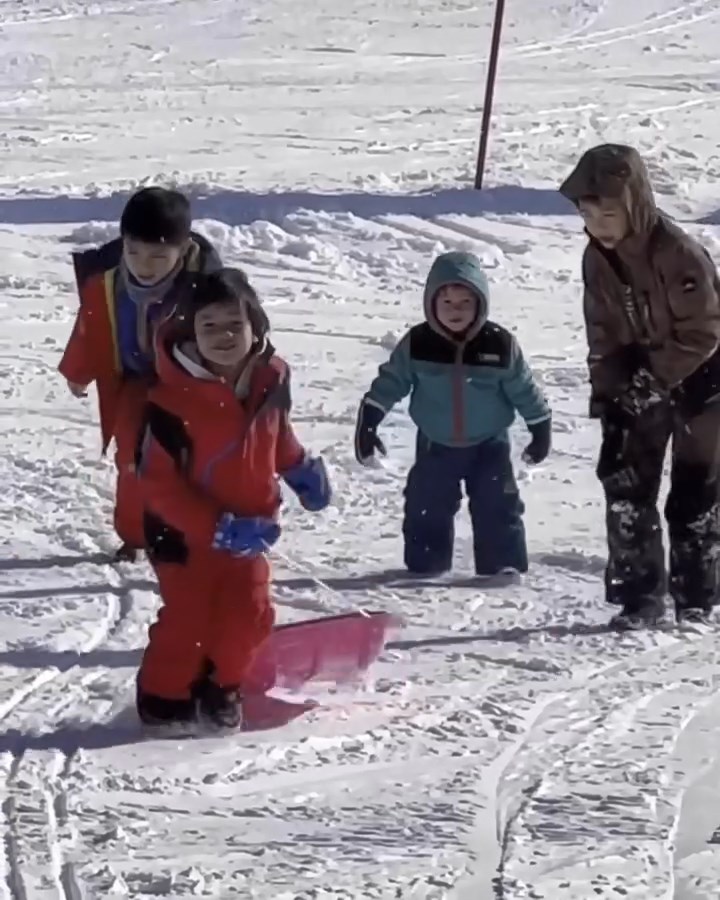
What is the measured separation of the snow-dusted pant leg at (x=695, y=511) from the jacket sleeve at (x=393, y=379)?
921 mm

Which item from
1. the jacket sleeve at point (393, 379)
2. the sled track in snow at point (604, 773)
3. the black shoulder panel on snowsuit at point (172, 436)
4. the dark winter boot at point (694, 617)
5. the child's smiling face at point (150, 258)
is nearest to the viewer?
the sled track in snow at point (604, 773)

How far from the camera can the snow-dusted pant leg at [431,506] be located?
615cm

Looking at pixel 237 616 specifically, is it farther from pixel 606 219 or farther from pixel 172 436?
pixel 606 219

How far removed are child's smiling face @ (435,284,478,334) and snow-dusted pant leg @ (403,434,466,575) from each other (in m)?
0.47

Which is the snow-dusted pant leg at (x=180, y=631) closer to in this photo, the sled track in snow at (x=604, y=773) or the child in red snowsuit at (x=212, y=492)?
the child in red snowsuit at (x=212, y=492)

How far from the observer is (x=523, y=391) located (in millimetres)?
5965

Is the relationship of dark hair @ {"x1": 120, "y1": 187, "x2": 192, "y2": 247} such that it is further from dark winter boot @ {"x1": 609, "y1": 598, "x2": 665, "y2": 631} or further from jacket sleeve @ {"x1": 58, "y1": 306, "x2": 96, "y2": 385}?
Answer: dark winter boot @ {"x1": 609, "y1": 598, "x2": 665, "y2": 631}

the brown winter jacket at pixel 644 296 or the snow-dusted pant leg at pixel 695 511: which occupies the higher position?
the brown winter jacket at pixel 644 296

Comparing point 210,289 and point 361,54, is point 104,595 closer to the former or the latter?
point 210,289

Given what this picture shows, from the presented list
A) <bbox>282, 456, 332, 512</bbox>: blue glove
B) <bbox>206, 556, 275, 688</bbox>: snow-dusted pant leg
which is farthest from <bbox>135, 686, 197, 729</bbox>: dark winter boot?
<bbox>282, 456, 332, 512</bbox>: blue glove

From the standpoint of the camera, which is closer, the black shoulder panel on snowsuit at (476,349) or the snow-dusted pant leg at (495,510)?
the black shoulder panel on snowsuit at (476,349)

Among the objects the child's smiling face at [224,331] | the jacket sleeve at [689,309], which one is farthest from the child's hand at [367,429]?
the child's smiling face at [224,331]

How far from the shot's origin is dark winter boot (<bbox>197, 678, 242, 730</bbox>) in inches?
191

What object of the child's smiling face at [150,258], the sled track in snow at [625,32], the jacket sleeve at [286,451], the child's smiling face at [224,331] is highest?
the sled track in snow at [625,32]
